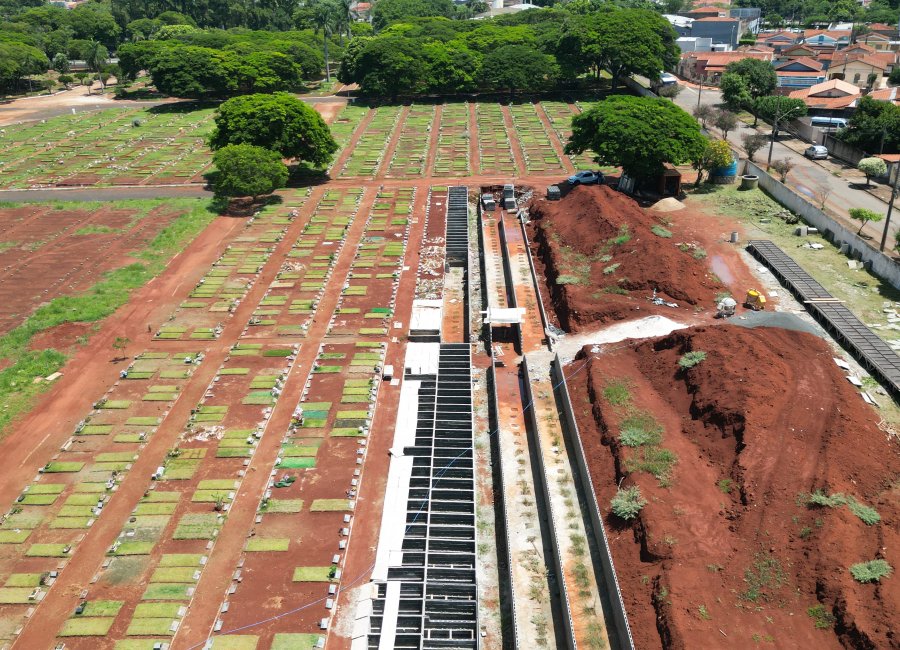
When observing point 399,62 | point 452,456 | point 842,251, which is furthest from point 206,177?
point 842,251

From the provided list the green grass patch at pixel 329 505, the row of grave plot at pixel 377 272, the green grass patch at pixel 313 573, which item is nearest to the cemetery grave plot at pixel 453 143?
the row of grave plot at pixel 377 272

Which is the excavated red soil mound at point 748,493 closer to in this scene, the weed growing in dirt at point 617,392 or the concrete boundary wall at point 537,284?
the weed growing in dirt at point 617,392

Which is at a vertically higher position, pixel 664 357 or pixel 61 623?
pixel 664 357

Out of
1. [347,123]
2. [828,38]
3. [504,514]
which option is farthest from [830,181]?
[828,38]

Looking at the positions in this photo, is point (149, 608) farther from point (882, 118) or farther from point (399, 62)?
point (399, 62)

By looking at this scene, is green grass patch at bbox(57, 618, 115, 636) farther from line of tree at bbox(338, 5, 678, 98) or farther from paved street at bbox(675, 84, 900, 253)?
line of tree at bbox(338, 5, 678, 98)

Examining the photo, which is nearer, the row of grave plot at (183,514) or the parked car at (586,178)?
the row of grave plot at (183,514)
